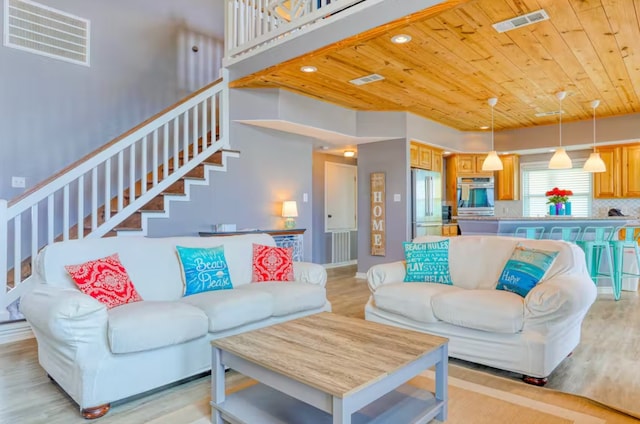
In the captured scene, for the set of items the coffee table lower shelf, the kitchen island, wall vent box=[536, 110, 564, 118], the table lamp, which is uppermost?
wall vent box=[536, 110, 564, 118]

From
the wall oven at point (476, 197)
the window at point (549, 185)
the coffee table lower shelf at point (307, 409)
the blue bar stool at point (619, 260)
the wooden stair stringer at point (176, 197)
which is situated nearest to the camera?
the coffee table lower shelf at point (307, 409)

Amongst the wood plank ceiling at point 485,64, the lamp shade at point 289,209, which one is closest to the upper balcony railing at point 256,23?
the wood plank ceiling at point 485,64

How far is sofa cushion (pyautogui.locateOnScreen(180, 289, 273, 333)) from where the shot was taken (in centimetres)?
261

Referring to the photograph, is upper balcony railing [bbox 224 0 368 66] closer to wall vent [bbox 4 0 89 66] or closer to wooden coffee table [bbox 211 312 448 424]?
wall vent [bbox 4 0 89 66]

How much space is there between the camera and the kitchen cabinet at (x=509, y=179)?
7578 mm

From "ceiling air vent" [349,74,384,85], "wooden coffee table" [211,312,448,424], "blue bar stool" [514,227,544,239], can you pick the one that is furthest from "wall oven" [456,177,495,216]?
"wooden coffee table" [211,312,448,424]

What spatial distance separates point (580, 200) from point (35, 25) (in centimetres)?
860

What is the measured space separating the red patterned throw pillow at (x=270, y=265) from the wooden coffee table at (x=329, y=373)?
1.14 meters

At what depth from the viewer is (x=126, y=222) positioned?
13.6 ft

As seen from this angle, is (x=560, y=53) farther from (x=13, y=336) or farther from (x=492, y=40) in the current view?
(x=13, y=336)

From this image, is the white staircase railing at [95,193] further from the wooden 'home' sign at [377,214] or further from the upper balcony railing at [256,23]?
the wooden 'home' sign at [377,214]

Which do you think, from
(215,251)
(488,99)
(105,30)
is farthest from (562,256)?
(105,30)

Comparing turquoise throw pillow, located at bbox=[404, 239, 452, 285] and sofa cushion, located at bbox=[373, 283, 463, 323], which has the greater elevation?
turquoise throw pillow, located at bbox=[404, 239, 452, 285]

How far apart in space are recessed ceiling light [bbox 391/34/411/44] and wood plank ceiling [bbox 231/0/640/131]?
0.16ft
